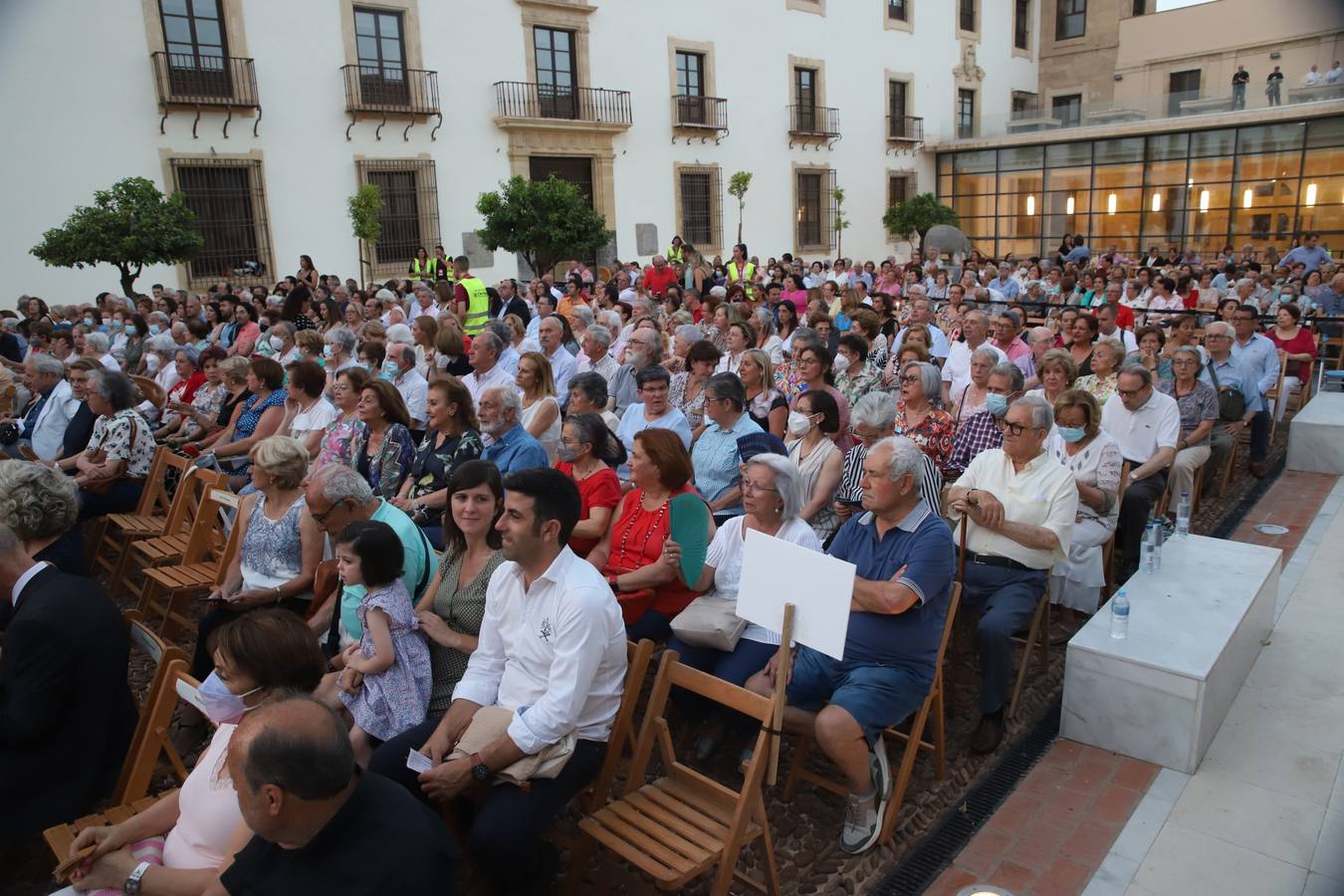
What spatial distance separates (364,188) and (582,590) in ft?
54.3

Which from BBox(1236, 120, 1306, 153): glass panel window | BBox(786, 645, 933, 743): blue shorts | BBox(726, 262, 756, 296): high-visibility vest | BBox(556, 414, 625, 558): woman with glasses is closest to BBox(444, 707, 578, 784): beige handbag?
BBox(786, 645, 933, 743): blue shorts

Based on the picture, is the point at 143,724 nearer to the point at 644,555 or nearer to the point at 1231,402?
the point at 644,555

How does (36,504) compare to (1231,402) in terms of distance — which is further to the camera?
(1231,402)

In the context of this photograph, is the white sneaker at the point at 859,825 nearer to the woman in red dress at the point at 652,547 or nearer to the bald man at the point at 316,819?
the woman in red dress at the point at 652,547

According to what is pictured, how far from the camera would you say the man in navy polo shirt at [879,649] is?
3.22 meters

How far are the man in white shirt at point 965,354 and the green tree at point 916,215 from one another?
20927 millimetres

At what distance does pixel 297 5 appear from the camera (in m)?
17.9

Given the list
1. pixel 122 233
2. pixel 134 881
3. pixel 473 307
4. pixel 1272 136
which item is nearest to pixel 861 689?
pixel 134 881

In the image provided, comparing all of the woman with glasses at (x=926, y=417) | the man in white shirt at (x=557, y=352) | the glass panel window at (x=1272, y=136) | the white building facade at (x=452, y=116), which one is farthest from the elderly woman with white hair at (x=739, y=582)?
the glass panel window at (x=1272, y=136)

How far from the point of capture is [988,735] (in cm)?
384

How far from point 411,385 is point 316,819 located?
5316 mm

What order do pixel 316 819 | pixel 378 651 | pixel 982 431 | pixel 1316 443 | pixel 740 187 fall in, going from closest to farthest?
pixel 316 819 → pixel 378 651 → pixel 982 431 → pixel 1316 443 → pixel 740 187

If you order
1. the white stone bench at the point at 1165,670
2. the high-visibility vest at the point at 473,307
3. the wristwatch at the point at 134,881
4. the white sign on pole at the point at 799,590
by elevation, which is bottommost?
the white stone bench at the point at 1165,670

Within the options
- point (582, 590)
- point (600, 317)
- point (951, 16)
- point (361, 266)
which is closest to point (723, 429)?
point (582, 590)
